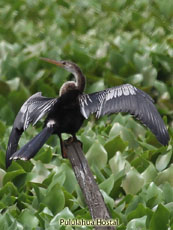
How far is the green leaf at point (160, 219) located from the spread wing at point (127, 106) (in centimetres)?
48

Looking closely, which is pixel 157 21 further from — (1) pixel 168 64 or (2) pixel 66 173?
(2) pixel 66 173

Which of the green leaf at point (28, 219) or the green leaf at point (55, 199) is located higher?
the green leaf at point (28, 219)

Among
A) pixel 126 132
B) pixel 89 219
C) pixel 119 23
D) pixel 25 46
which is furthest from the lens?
pixel 119 23

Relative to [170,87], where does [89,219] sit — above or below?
above

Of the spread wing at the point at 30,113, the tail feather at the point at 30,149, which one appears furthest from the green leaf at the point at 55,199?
the tail feather at the point at 30,149

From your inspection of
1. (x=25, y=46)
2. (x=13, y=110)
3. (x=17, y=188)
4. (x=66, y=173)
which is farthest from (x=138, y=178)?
(x=25, y=46)

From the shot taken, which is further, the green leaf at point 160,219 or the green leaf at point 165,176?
the green leaf at point 165,176

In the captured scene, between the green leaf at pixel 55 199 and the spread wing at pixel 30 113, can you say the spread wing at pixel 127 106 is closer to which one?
the spread wing at pixel 30 113

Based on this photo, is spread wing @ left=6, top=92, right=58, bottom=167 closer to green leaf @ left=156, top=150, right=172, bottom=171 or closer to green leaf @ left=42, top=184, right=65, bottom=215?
green leaf @ left=42, top=184, right=65, bottom=215

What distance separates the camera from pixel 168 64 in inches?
262

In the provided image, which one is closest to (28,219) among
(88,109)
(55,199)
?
(55,199)

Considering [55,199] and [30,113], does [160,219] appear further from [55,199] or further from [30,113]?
[30,113]

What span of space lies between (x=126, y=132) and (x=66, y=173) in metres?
0.89

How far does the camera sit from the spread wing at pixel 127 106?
3.17 metres
